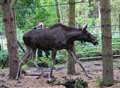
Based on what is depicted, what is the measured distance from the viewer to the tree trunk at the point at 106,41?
872cm

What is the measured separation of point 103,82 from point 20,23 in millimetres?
10517

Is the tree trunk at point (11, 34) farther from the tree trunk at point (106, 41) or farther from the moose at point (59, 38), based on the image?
the tree trunk at point (106, 41)

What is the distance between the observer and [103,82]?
9.02 m

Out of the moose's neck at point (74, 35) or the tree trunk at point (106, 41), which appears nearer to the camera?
the tree trunk at point (106, 41)

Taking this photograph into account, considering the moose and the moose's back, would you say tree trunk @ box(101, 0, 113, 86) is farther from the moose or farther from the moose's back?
the moose's back

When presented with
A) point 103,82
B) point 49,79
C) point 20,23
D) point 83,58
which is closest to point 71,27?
point 49,79

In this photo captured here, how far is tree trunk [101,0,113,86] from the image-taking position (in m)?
8.72

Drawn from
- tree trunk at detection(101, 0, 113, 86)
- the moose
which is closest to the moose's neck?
the moose

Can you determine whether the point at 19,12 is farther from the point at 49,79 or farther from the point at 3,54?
the point at 49,79

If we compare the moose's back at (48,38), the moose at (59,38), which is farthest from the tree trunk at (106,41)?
the moose's back at (48,38)

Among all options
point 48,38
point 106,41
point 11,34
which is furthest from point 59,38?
point 106,41

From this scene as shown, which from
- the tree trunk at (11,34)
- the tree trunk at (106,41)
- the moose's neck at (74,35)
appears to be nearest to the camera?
the tree trunk at (106,41)

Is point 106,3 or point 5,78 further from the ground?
point 106,3

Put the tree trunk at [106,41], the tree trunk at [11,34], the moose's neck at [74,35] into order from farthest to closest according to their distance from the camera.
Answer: the tree trunk at [11,34]
the moose's neck at [74,35]
the tree trunk at [106,41]
